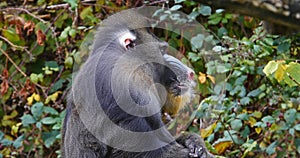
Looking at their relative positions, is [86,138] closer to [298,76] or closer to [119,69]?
[119,69]

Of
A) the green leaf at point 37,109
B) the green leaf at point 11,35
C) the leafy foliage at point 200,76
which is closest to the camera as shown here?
the leafy foliage at point 200,76

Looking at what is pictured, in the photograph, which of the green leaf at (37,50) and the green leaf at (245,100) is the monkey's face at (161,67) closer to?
the green leaf at (245,100)

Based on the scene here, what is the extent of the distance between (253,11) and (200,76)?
3.67 meters

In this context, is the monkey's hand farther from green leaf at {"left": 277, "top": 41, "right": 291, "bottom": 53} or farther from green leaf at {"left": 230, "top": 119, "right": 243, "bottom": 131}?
green leaf at {"left": 277, "top": 41, "right": 291, "bottom": 53}

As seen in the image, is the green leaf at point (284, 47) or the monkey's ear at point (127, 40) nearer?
the monkey's ear at point (127, 40)

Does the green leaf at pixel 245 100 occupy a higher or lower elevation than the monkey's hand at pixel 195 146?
lower

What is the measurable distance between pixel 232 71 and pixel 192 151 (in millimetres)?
1467

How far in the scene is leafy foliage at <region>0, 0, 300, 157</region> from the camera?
3953mm

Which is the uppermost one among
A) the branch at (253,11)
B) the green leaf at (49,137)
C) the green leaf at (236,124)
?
the branch at (253,11)

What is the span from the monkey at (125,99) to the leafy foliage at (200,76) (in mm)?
340

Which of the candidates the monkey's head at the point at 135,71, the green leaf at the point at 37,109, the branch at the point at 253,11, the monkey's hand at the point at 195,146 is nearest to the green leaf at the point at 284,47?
the monkey's head at the point at 135,71

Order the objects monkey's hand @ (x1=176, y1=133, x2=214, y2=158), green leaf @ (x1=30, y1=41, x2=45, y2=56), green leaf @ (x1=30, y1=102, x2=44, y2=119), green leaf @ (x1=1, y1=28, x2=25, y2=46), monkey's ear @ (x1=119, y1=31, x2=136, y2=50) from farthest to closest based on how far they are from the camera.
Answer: green leaf @ (x1=30, y1=41, x2=45, y2=56) → green leaf @ (x1=1, y1=28, x2=25, y2=46) → green leaf @ (x1=30, y1=102, x2=44, y2=119) → monkey's ear @ (x1=119, y1=31, x2=136, y2=50) → monkey's hand @ (x1=176, y1=133, x2=214, y2=158)

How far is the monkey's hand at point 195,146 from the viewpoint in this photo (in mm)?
3031

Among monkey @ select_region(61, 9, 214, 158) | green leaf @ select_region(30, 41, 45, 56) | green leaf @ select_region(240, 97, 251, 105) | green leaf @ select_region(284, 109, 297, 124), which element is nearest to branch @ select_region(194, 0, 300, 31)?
monkey @ select_region(61, 9, 214, 158)
